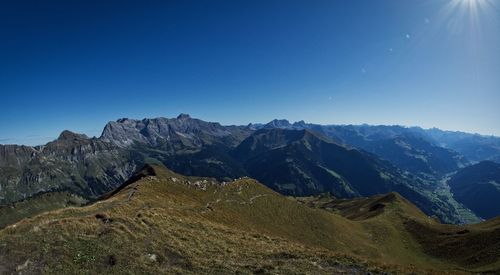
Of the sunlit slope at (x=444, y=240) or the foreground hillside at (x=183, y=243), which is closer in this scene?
the foreground hillside at (x=183, y=243)

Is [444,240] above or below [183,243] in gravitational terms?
below

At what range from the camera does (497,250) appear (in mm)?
61844

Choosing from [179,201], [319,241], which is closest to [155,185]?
[179,201]

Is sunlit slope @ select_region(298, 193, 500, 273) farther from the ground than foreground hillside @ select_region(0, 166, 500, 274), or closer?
closer

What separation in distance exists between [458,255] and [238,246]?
185 ft

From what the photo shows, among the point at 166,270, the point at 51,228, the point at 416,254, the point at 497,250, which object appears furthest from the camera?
the point at 416,254

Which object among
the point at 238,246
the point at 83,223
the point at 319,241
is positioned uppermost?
the point at 83,223

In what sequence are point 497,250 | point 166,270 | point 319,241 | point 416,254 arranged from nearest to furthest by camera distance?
point 166,270
point 497,250
point 319,241
point 416,254

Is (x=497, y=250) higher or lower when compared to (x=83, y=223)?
lower

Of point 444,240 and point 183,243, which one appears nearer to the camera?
point 183,243

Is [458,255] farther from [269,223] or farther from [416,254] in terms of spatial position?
[269,223]

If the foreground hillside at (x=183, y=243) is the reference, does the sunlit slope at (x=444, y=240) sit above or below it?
below

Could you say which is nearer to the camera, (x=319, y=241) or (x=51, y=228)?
(x=51, y=228)

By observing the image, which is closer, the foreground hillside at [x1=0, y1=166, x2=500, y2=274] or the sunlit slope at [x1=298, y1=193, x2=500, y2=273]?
the foreground hillside at [x1=0, y1=166, x2=500, y2=274]
